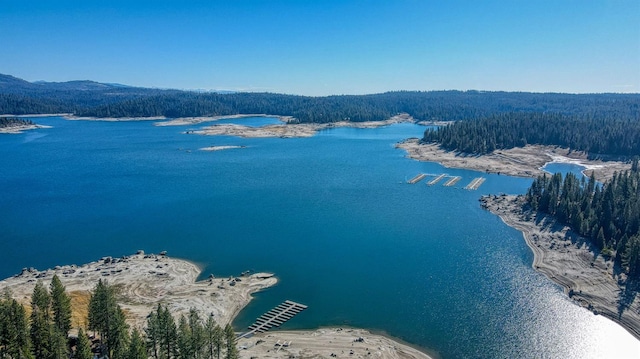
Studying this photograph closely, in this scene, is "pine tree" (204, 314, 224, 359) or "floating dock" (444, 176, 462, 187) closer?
"pine tree" (204, 314, 224, 359)

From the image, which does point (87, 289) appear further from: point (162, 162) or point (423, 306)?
point (162, 162)

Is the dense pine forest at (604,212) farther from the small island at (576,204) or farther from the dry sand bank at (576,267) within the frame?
the dry sand bank at (576,267)

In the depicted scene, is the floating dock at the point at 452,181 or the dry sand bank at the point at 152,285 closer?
the dry sand bank at the point at 152,285

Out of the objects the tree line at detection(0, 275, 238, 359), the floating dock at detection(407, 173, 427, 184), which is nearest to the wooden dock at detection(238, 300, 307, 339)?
the tree line at detection(0, 275, 238, 359)

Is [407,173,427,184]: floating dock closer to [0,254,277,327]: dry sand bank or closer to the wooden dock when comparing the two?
[0,254,277,327]: dry sand bank

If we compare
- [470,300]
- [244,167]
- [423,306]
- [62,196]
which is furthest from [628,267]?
[62,196]


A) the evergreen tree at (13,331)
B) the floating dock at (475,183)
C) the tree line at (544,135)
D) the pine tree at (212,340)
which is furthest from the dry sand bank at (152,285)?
the tree line at (544,135)
